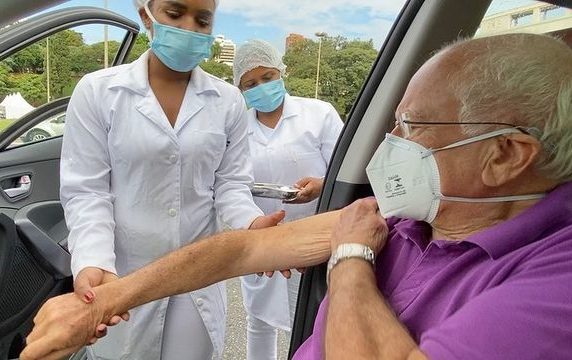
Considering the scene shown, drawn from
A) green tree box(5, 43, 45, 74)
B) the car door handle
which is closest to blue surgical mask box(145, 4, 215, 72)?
green tree box(5, 43, 45, 74)

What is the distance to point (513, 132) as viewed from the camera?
1.19 m

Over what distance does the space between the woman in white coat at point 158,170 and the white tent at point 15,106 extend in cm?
136

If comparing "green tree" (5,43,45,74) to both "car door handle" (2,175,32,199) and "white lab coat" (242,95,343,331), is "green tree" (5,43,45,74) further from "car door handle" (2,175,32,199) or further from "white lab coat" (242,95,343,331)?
"white lab coat" (242,95,343,331)

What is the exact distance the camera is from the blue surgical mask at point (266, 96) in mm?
2627

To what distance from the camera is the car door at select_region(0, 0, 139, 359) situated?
2.03m

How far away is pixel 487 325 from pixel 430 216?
0.38m

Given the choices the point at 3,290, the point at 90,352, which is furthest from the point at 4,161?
the point at 90,352

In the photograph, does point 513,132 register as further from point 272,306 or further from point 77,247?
point 272,306

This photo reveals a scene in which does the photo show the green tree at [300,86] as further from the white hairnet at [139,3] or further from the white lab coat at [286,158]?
the white hairnet at [139,3]

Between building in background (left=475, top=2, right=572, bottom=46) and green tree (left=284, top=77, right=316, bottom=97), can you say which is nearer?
building in background (left=475, top=2, right=572, bottom=46)

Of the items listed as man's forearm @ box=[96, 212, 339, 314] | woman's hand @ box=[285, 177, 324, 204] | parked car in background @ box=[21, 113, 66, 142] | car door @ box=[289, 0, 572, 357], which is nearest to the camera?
man's forearm @ box=[96, 212, 339, 314]

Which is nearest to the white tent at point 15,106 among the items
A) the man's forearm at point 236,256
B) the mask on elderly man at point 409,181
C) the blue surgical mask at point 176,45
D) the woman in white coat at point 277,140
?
the woman in white coat at point 277,140

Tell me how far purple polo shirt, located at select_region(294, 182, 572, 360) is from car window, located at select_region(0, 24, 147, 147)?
162 centimetres

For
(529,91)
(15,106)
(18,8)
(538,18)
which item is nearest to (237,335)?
(15,106)
